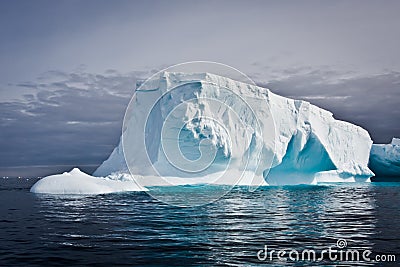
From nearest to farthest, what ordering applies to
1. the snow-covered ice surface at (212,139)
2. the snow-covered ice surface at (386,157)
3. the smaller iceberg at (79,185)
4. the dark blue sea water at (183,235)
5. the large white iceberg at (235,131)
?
the dark blue sea water at (183,235), the smaller iceberg at (79,185), the snow-covered ice surface at (212,139), the large white iceberg at (235,131), the snow-covered ice surface at (386,157)

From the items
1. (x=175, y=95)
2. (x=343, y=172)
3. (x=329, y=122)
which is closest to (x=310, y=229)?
(x=175, y=95)

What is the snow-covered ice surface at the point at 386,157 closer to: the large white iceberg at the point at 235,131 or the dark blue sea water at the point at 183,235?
the large white iceberg at the point at 235,131

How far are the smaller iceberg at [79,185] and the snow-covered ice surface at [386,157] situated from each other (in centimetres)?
2802

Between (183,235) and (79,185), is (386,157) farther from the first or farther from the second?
(183,235)

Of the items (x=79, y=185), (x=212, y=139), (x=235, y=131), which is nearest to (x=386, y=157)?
(x=235, y=131)

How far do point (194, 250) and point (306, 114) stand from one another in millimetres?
27419

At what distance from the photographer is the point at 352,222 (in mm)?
11836

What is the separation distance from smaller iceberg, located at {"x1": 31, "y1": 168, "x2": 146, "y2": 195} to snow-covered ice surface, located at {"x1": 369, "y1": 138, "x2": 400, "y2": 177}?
91.9 feet

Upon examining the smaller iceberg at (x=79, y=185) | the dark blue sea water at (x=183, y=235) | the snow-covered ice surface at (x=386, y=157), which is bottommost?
the dark blue sea water at (x=183, y=235)

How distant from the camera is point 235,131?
1182 inches

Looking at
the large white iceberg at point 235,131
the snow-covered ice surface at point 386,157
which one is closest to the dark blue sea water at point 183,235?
the large white iceberg at point 235,131

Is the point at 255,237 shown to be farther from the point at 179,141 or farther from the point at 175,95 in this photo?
the point at 175,95

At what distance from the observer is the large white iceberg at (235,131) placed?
28.6 m

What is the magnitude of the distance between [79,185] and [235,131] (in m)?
12.0
